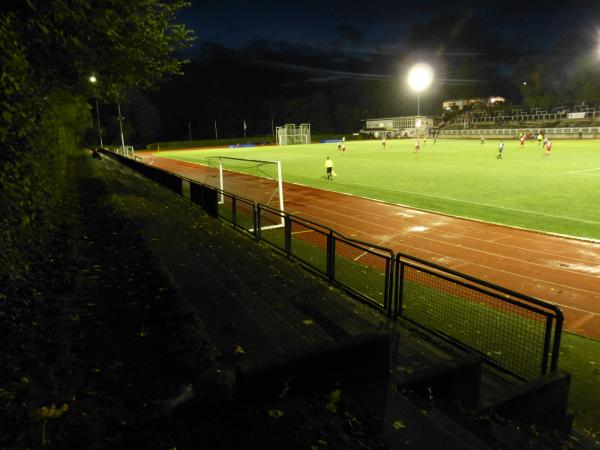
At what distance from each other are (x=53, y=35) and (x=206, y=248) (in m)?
5.34

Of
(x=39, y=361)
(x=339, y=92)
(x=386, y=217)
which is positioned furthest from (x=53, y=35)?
(x=339, y=92)

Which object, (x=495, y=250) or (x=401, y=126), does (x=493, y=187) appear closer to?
(x=495, y=250)

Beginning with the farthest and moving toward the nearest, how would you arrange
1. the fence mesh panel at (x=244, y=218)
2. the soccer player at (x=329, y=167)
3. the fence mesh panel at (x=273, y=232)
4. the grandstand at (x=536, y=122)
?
the grandstand at (x=536, y=122) < the soccer player at (x=329, y=167) < the fence mesh panel at (x=244, y=218) < the fence mesh panel at (x=273, y=232)

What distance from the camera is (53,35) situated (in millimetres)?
8211

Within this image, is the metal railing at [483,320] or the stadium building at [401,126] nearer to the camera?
the metal railing at [483,320]

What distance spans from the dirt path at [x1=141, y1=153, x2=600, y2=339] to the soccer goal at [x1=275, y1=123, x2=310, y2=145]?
216 ft

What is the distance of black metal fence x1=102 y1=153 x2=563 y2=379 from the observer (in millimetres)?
5367

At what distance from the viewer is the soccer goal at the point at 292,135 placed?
81275 mm

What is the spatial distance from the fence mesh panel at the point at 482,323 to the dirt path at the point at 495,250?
3.53 ft

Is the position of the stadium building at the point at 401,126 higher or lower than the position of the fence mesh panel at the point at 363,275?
higher

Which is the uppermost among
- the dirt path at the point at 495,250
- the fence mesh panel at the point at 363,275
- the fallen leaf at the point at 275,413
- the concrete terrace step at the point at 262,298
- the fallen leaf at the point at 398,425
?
the fallen leaf at the point at 275,413

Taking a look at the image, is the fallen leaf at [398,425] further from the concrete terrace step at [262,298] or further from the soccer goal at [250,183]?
the soccer goal at [250,183]

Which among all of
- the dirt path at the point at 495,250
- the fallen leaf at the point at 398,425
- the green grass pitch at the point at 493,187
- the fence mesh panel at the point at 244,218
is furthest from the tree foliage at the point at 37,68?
the green grass pitch at the point at 493,187

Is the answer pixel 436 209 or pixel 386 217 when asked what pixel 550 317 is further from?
pixel 436 209
